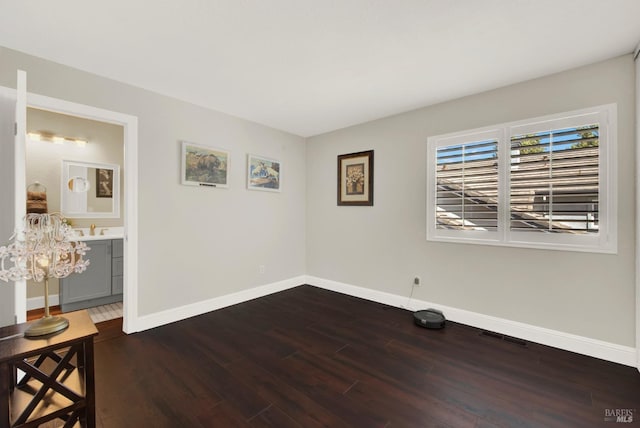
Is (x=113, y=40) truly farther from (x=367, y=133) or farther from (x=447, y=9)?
(x=367, y=133)

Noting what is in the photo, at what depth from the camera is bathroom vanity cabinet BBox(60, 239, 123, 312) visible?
11.2ft

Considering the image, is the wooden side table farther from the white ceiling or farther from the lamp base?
the white ceiling

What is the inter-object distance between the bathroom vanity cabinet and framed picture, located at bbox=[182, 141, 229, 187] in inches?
59.4

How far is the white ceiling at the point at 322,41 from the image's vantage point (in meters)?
1.79

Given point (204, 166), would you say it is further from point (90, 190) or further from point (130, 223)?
point (90, 190)

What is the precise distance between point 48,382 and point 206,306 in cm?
209

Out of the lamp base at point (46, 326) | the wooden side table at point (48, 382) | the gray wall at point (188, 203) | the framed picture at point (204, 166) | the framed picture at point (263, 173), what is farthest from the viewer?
the framed picture at point (263, 173)

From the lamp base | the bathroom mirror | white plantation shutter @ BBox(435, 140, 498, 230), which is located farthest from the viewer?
the bathroom mirror

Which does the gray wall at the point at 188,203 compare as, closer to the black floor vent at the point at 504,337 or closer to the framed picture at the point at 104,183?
the framed picture at the point at 104,183

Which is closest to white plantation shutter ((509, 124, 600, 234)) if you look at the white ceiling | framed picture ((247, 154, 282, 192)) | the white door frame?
the white ceiling

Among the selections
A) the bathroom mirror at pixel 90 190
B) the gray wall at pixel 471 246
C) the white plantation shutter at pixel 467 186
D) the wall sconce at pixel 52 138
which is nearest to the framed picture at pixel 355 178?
the gray wall at pixel 471 246

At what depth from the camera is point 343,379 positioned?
6.90 ft

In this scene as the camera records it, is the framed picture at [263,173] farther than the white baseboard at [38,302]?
Yes

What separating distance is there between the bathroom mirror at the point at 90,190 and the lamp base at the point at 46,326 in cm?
307
